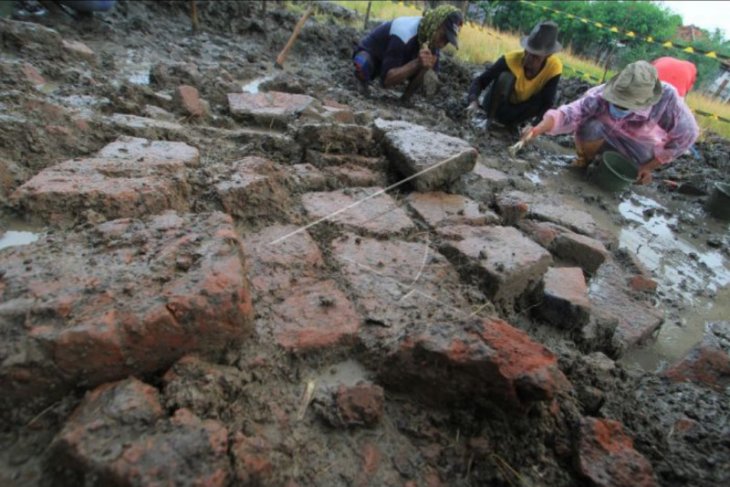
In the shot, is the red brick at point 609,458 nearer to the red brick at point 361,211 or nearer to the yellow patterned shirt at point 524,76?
the red brick at point 361,211

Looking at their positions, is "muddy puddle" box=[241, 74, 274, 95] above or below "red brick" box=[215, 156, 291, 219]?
below

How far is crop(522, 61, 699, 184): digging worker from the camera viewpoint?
3568mm

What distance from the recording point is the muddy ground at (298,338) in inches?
37.5

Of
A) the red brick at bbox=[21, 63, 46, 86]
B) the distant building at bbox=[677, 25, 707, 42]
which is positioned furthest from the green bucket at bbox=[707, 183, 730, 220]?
the distant building at bbox=[677, 25, 707, 42]

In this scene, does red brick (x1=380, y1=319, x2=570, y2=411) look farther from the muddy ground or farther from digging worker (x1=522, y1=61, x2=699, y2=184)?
digging worker (x1=522, y1=61, x2=699, y2=184)

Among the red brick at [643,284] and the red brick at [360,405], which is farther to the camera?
the red brick at [643,284]

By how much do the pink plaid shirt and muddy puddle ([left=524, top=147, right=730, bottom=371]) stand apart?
41cm

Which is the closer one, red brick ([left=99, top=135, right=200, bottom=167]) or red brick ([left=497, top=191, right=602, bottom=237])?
red brick ([left=99, top=135, right=200, bottom=167])

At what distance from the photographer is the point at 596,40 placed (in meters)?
25.9

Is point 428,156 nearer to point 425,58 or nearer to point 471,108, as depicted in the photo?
point 471,108

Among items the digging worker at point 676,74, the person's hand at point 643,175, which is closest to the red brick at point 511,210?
the person's hand at point 643,175

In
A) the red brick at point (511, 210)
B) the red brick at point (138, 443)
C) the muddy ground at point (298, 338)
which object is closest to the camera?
the red brick at point (138, 443)

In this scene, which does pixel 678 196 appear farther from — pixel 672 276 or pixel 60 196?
pixel 60 196

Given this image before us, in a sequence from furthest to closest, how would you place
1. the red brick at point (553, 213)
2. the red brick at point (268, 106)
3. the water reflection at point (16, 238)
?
the red brick at point (268, 106)
the red brick at point (553, 213)
the water reflection at point (16, 238)
